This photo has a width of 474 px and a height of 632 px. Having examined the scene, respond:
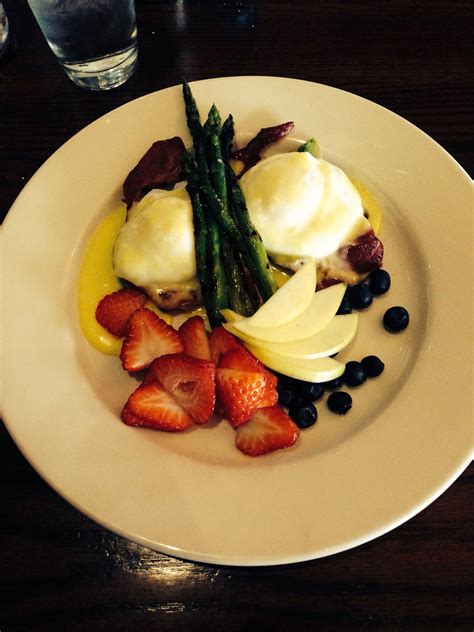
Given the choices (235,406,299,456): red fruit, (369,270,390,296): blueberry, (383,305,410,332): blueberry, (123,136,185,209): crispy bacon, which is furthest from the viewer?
(123,136,185,209): crispy bacon

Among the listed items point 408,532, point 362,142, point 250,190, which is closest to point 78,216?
point 250,190

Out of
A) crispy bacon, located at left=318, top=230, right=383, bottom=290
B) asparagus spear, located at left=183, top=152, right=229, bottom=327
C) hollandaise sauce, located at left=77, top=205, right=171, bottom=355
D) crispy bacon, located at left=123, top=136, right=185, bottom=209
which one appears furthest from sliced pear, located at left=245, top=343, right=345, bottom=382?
crispy bacon, located at left=123, top=136, right=185, bottom=209

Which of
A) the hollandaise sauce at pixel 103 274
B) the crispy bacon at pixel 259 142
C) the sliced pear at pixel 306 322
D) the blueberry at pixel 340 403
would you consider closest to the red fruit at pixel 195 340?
the sliced pear at pixel 306 322

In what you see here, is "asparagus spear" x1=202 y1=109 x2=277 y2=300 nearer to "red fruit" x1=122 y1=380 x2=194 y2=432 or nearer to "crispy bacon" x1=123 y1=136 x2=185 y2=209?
"crispy bacon" x1=123 y1=136 x2=185 y2=209

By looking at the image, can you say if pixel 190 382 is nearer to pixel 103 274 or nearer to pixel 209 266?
pixel 209 266

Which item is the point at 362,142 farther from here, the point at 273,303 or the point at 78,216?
the point at 78,216
